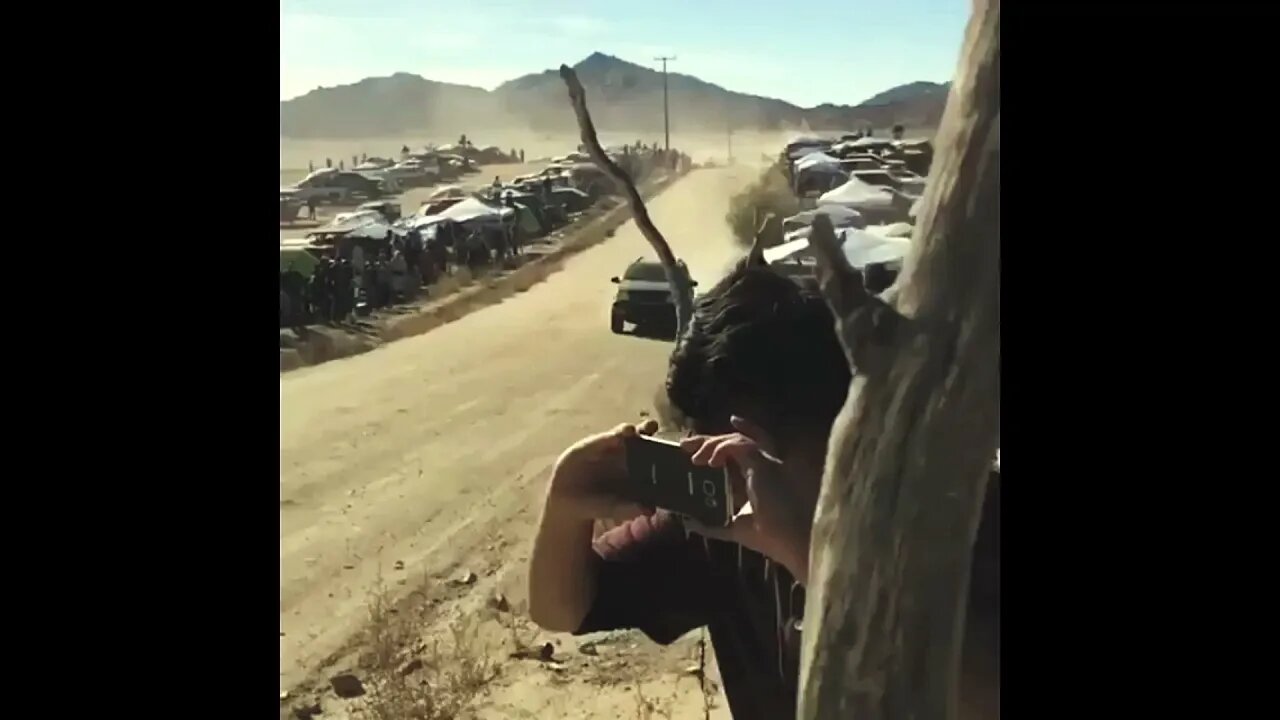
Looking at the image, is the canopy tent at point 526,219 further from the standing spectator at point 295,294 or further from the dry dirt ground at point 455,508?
the standing spectator at point 295,294

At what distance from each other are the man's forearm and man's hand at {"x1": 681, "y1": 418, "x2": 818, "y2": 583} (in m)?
0.27

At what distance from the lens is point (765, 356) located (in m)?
2.12

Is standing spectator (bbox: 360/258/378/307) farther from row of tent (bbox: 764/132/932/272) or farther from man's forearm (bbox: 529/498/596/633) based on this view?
row of tent (bbox: 764/132/932/272)

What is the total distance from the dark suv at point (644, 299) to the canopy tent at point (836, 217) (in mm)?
243

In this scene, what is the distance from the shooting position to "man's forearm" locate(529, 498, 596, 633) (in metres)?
2.20

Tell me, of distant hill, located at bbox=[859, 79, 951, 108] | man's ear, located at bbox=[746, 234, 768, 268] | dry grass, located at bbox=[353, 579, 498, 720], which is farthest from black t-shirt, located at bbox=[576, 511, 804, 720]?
distant hill, located at bbox=[859, 79, 951, 108]

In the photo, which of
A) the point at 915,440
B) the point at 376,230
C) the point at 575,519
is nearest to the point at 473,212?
A: the point at 376,230
